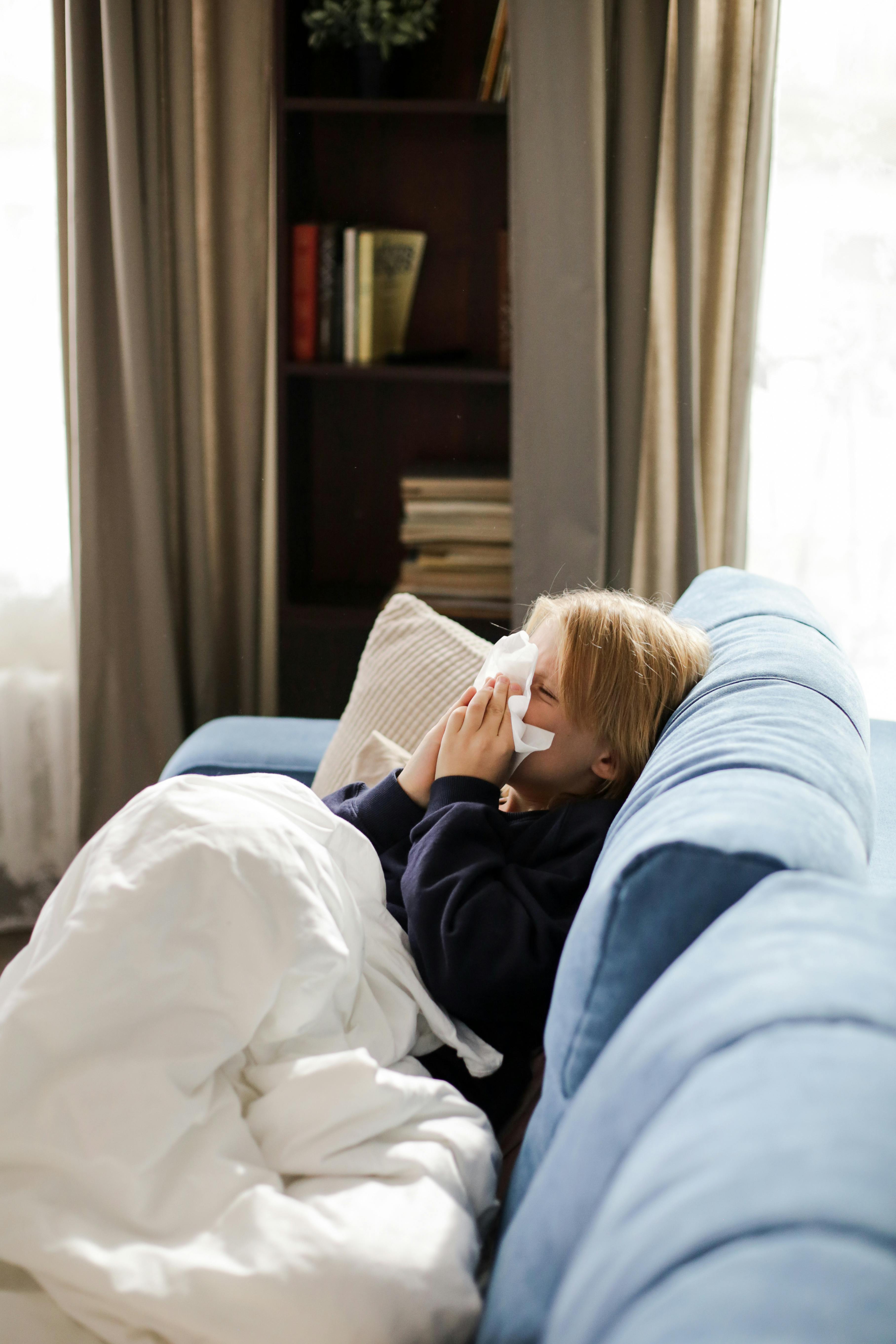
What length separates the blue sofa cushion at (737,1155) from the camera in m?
0.44

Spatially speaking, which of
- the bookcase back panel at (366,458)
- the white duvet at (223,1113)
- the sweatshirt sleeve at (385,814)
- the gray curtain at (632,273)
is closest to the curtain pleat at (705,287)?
the gray curtain at (632,273)

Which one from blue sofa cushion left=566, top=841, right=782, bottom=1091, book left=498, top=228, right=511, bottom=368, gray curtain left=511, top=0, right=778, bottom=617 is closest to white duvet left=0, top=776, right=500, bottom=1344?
blue sofa cushion left=566, top=841, right=782, bottom=1091

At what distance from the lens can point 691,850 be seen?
71 centimetres

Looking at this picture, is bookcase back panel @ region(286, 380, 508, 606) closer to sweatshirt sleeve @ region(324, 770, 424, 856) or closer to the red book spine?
Answer: the red book spine

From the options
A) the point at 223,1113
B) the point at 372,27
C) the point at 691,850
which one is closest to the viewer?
the point at 691,850

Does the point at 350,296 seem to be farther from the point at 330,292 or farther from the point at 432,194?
the point at 432,194

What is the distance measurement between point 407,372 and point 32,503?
86 cm

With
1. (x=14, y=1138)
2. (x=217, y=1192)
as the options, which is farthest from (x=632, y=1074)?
(x=14, y=1138)

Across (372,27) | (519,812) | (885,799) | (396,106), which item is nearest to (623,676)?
(519,812)

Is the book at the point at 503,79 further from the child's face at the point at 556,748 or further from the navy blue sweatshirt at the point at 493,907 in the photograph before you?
the navy blue sweatshirt at the point at 493,907

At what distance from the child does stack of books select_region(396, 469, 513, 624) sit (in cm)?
87

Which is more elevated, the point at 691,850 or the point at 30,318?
the point at 30,318

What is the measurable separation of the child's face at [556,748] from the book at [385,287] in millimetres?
1166

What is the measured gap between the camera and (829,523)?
2.24 metres
